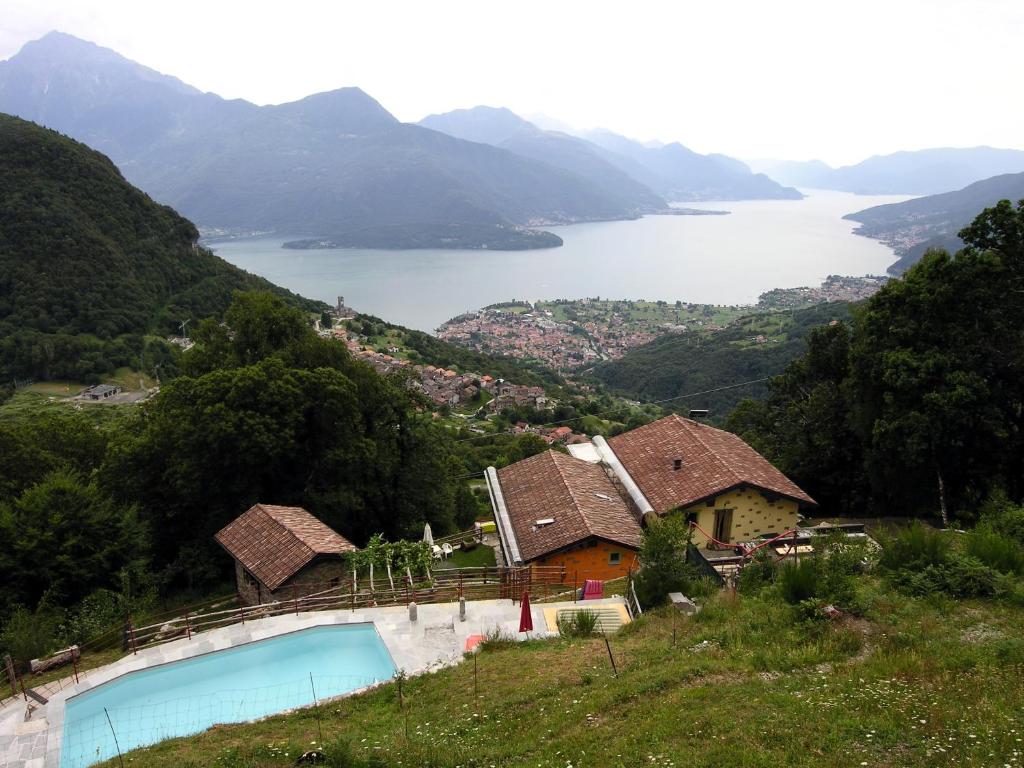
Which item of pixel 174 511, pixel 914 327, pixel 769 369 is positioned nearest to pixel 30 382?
pixel 174 511

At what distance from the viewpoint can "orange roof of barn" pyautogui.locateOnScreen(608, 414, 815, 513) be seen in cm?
1550

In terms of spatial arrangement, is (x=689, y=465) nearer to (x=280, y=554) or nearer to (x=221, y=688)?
(x=280, y=554)

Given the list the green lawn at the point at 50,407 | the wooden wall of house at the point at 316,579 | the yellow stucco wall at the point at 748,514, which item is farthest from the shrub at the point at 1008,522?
the green lawn at the point at 50,407

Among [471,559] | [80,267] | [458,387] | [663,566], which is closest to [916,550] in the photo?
[663,566]

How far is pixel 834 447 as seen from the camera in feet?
64.8

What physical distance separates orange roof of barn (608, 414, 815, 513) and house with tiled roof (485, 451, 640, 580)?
945mm

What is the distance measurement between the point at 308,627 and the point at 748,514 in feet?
33.8

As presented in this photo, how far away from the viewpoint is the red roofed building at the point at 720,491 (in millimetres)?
15383

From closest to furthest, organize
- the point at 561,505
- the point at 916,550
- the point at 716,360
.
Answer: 1. the point at 916,550
2. the point at 561,505
3. the point at 716,360

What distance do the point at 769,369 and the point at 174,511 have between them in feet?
243

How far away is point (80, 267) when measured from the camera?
57.5 meters

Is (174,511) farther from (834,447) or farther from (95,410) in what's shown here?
(95,410)

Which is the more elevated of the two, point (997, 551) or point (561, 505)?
point (997, 551)

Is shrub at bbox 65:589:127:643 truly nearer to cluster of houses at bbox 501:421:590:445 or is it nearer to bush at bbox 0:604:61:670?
bush at bbox 0:604:61:670
